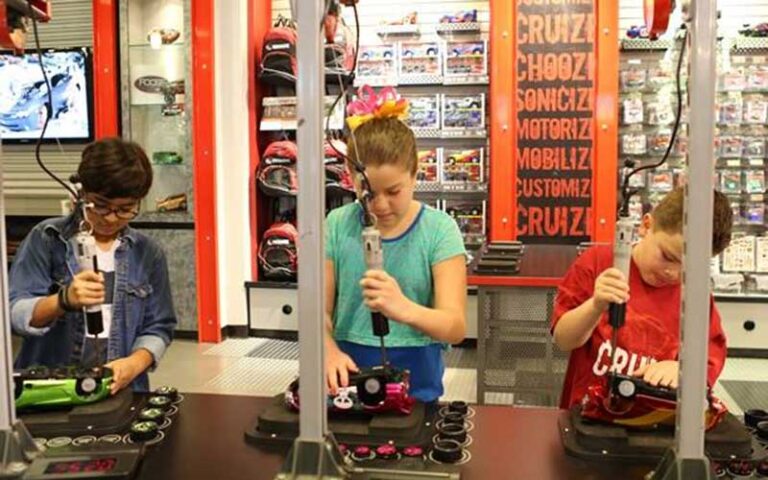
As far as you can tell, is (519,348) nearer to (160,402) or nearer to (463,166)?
(463,166)

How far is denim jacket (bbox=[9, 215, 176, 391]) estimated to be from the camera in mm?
1866

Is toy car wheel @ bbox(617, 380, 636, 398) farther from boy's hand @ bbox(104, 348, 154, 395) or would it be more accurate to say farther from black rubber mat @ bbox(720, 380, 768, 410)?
black rubber mat @ bbox(720, 380, 768, 410)

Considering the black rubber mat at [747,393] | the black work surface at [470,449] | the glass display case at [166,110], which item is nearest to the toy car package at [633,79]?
the black rubber mat at [747,393]

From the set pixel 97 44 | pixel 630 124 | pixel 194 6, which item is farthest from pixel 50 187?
pixel 630 124

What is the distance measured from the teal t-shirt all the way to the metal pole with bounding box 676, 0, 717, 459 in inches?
32.7

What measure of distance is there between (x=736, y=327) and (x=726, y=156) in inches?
47.9

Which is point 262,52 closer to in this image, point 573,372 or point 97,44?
point 97,44

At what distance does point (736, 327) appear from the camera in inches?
208

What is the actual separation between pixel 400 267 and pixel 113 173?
2.33ft

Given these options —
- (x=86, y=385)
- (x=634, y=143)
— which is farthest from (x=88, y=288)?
(x=634, y=143)

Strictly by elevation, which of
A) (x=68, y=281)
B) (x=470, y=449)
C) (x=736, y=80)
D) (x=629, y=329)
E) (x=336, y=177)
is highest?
(x=736, y=80)

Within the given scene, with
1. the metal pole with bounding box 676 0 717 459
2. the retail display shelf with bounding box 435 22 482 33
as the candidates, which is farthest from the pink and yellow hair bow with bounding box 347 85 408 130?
the retail display shelf with bounding box 435 22 482 33

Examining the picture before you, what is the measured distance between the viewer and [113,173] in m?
1.85

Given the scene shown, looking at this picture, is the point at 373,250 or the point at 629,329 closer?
the point at 373,250
